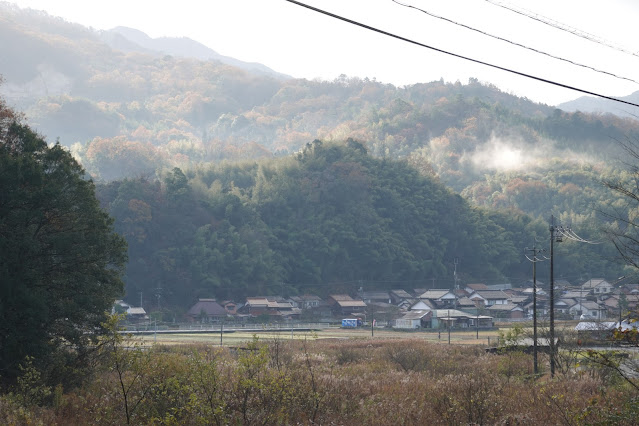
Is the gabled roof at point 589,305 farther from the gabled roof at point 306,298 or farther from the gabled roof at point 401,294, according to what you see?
the gabled roof at point 306,298

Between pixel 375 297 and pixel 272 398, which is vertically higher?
pixel 272 398

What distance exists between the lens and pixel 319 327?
7338 centimetres

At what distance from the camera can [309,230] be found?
103812 mm

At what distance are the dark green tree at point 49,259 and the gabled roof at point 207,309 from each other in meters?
55.8

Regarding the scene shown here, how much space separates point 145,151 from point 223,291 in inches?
2841

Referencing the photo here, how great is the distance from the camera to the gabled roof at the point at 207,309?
8075cm

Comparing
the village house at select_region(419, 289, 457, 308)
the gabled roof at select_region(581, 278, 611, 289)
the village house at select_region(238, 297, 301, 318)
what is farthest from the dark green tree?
the gabled roof at select_region(581, 278, 611, 289)

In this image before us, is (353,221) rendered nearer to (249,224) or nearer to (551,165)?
(249,224)

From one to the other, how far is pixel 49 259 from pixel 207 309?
193ft

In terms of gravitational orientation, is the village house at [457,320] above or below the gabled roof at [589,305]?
below

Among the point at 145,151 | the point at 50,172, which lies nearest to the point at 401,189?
the point at 145,151

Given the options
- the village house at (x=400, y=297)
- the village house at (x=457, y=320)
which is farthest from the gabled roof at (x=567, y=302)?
the village house at (x=457, y=320)

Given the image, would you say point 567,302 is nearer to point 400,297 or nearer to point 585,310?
point 585,310

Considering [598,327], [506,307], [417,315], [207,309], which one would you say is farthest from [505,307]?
[598,327]
